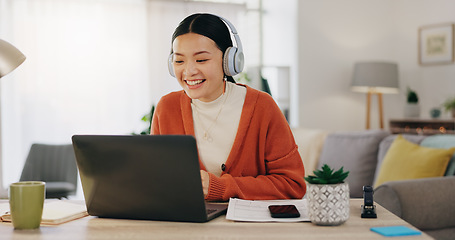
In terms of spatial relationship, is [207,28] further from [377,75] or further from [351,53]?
[351,53]

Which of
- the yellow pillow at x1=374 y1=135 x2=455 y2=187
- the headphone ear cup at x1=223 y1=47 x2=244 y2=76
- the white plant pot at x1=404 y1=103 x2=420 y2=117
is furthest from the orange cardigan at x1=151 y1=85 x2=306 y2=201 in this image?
the white plant pot at x1=404 y1=103 x2=420 y2=117

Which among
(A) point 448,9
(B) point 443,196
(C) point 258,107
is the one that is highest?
(A) point 448,9

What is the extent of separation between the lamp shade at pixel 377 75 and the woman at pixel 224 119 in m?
3.31

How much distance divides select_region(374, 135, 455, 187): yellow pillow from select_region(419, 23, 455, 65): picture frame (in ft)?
6.34

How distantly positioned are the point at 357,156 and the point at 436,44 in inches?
78.5

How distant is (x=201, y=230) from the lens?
3.57ft

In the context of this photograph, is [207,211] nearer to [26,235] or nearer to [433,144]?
[26,235]

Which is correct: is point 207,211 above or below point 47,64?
below

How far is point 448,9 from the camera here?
475 cm

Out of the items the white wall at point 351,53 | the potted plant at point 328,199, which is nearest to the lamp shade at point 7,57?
the potted plant at point 328,199

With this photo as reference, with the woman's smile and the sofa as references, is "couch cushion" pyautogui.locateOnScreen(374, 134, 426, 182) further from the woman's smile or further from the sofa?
the woman's smile

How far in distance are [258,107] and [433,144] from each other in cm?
189

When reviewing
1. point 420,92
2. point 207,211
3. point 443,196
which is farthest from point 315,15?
point 207,211

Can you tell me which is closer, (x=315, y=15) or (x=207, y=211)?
(x=207, y=211)
